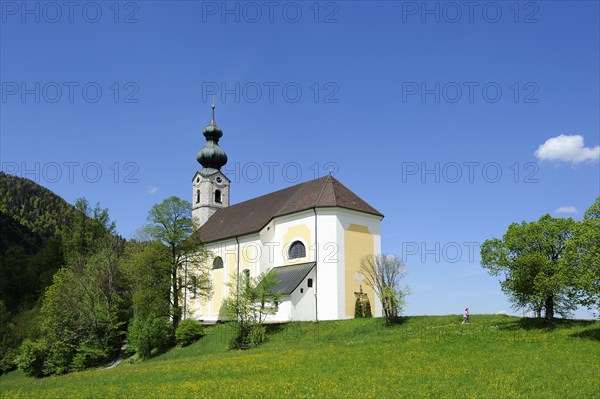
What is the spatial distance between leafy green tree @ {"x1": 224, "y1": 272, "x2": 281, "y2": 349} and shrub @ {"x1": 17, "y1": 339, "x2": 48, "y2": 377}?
13.9 m

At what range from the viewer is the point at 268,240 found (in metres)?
43.7

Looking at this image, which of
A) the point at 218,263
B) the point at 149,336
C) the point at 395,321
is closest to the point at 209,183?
the point at 218,263

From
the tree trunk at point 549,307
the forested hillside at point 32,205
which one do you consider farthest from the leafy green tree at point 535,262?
the forested hillside at point 32,205

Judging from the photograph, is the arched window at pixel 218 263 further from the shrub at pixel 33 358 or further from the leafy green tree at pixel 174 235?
the shrub at pixel 33 358

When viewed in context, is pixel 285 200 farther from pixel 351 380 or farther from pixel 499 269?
pixel 351 380

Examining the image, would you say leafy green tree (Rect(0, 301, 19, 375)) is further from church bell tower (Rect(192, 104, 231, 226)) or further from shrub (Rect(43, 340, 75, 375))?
church bell tower (Rect(192, 104, 231, 226))

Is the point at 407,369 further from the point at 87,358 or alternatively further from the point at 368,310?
the point at 87,358

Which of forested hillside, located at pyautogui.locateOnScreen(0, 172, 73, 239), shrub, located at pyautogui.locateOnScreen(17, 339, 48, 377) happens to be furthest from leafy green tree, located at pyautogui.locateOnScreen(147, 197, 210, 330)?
forested hillside, located at pyautogui.locateOnScreen(0, 172, 73, 239)

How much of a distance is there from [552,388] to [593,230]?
10.2 meters

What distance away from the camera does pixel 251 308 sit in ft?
113

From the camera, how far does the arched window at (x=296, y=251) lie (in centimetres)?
4100

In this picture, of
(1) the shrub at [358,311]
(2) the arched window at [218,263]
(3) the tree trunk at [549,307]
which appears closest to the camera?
(3) the tree trunk at [549,307]

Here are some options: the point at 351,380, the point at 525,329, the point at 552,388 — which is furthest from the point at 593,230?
the point at 351,380

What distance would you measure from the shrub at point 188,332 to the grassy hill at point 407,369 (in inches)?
380
